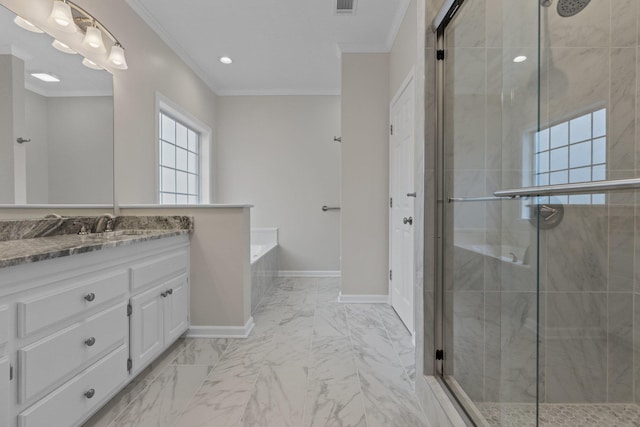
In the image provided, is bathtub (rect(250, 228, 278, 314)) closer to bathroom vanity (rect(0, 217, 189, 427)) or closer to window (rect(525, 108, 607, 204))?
bathroom vanity (rect(0, 217, 189, 427))

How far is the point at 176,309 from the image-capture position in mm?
2062

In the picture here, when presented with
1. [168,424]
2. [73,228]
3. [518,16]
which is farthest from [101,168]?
[518,16]

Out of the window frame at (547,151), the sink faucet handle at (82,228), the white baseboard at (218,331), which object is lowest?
the white baseboard at (218,331)

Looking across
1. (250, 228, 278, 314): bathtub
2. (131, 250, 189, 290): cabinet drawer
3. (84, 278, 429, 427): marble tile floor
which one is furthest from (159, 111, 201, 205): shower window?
→ (84, 278, 429, 427): marble tile floor

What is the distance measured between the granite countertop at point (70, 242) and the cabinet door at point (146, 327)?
1.07 ft

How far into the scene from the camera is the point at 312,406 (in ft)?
4.92

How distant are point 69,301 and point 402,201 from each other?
2232mm

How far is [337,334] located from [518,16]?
2.12m

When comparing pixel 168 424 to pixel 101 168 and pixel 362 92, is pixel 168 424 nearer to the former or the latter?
pixel 101 168

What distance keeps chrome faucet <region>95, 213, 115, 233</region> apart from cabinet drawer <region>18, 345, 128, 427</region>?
0.90 m

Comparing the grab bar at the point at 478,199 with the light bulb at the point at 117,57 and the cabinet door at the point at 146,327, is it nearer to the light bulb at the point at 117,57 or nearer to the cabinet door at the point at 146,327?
the cabinet door at the point at 146,327

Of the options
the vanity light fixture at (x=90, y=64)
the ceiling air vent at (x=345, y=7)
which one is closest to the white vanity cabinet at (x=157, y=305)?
the vanity light fixture at (x=90, y=64)

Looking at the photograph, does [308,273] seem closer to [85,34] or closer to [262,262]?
[262,262]

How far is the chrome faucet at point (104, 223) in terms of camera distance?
2043 mm
